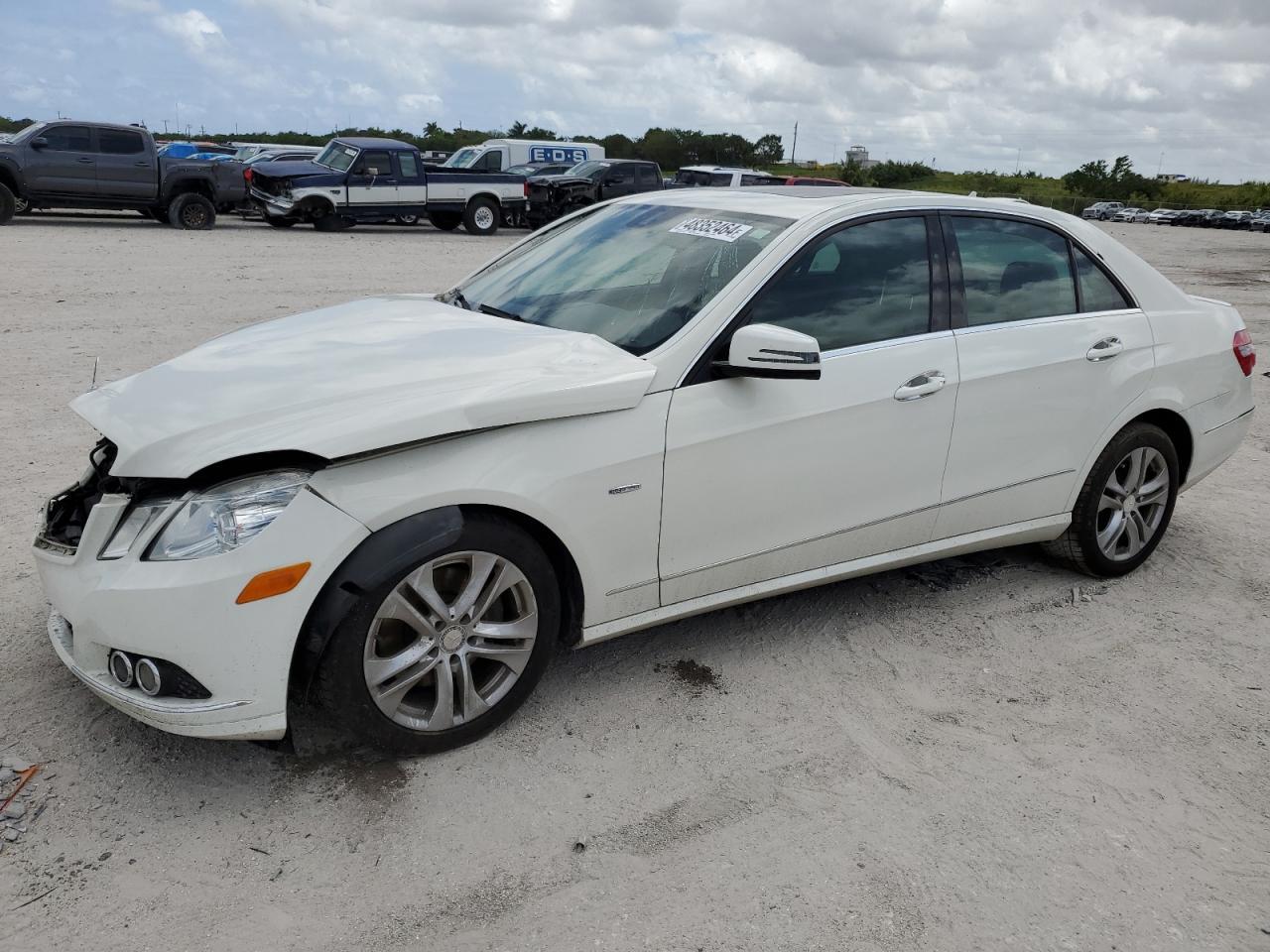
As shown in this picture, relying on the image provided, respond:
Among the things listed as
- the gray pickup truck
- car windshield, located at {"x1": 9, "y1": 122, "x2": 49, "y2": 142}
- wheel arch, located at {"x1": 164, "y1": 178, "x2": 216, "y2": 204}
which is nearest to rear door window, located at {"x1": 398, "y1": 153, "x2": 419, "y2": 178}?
the gray pickup truck

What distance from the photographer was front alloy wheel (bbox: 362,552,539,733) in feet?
9.71

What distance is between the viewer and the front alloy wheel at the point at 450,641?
296 centimetres

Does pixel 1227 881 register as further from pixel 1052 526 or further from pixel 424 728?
pixel 424 728

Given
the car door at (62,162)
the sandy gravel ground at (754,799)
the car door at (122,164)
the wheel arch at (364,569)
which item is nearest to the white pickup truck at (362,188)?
the car door at (122,164)

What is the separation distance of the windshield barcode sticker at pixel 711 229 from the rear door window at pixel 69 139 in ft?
59.5

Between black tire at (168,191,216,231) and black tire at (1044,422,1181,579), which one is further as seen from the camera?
black tire at (168,191,216,231)

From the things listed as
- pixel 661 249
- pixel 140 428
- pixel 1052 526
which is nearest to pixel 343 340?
pixel 140 428

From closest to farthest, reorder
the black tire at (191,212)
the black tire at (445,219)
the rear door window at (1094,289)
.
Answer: the rear door window at (1094,289) < the black tire at (191,212) < the black tire at (445,219)

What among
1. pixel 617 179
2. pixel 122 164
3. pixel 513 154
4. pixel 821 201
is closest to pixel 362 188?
pixel 122 164

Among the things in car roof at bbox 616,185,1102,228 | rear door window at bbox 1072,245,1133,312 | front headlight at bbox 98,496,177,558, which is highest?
car roof at bbox 616,185,1102,228

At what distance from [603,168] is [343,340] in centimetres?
2110

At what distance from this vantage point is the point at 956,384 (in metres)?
3.87

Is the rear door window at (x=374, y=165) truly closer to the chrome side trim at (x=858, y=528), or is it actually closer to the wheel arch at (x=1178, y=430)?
→ the wheel arch at (x=1178, y=430)

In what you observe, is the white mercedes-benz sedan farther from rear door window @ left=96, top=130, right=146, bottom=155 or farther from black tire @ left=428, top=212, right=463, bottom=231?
black tire @ left=428, top=212, right=463, bottom=231
